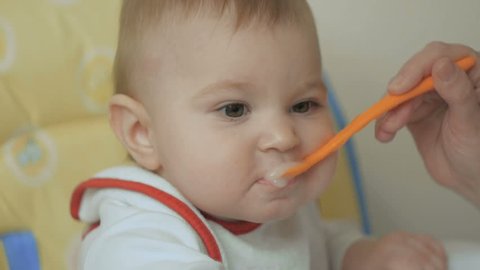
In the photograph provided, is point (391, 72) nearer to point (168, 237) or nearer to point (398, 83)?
point (398, 83)

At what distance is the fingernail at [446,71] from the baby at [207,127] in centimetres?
12

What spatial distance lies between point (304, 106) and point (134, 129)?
18cm

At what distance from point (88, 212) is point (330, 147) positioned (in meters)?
0.30

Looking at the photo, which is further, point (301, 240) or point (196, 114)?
point (301, 240)

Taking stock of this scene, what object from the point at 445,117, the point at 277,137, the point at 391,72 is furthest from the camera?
the point at 391,72

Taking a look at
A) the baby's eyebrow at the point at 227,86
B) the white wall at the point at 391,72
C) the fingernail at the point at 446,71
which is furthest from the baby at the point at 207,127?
the white wall at the point at 391,72

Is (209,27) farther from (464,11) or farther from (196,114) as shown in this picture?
(464,11)

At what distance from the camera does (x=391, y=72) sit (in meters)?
1.08

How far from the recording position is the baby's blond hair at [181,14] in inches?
23.5

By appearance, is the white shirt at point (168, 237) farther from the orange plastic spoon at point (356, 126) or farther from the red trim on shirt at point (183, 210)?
the orange plastic spoon at point (356, 126)

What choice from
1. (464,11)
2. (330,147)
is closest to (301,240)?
(330,147)

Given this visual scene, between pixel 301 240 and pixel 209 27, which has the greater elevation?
pixel 209 27

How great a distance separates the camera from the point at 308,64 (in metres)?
0.62

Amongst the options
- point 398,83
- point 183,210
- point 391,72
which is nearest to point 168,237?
point 183,210
